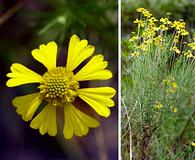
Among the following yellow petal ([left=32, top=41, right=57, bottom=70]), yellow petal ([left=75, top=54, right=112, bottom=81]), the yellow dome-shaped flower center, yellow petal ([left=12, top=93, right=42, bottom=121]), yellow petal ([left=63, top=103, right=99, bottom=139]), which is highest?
yellow petal ([left=32, top=41, right=57, bottom=70])

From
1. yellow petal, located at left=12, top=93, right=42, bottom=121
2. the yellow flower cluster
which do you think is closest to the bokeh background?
yellow petal, located at left=12, top=93, right=42, bottom=121

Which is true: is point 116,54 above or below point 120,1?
below

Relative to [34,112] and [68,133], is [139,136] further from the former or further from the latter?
[34,112]

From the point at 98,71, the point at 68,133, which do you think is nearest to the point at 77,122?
the point at 68,133

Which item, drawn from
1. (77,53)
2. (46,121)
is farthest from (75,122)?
(77,53)

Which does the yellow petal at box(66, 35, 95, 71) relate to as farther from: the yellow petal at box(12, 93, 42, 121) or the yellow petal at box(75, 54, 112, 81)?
the yellow petal at box(12, 93, 42, 121)

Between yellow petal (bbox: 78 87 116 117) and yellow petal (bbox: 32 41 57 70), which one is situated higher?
yellow petal (bbox: 32 41 57 70)

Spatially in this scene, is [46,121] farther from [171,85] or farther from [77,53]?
[171,85]
